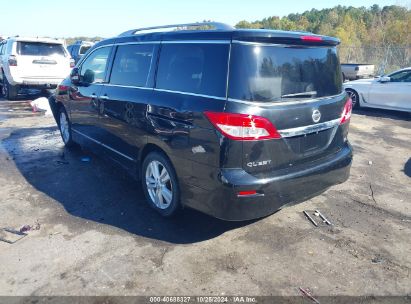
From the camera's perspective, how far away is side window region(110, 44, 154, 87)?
13.5 feet

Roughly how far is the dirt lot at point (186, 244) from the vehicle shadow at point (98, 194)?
0.01m

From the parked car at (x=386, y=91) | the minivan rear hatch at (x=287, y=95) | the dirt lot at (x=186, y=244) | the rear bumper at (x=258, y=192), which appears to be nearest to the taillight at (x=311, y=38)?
the minivan rear hatch at (x=287, y=95)

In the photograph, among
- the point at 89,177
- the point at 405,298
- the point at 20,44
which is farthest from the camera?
the point at 20,44

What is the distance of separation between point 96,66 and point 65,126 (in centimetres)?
186

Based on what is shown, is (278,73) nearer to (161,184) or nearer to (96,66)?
(161,184)

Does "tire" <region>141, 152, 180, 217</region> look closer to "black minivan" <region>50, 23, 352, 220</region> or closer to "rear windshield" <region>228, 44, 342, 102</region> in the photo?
"black minivan" <region>50, 23, 352, 220</region>

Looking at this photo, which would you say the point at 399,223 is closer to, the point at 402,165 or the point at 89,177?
the point at 402,165

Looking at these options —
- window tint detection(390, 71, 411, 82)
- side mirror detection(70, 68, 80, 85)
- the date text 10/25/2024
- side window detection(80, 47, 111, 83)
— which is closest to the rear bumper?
the date text 10/25/2024

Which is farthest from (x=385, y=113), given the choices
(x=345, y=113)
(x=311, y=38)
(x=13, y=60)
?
(x=13, y=60)

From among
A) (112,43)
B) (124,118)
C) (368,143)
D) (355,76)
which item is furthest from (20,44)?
(355,76)

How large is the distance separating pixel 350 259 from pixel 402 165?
3.59 m

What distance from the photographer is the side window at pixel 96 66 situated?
505 centimetres

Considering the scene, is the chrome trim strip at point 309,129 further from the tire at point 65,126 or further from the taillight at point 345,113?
the tire at point 65,126

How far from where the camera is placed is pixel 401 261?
11.0ft
